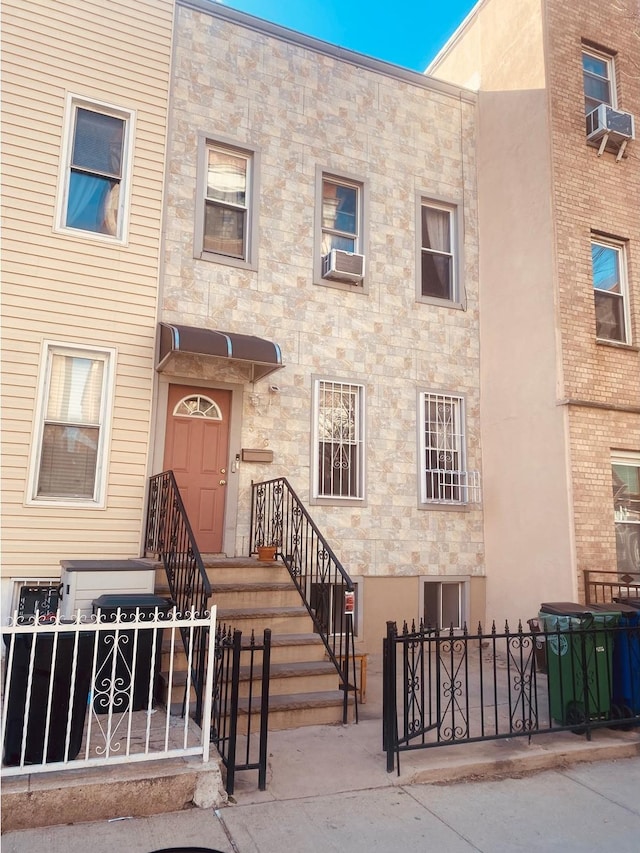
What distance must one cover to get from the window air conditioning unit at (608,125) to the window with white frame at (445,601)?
23.9 feet

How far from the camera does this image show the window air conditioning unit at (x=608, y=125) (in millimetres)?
10211

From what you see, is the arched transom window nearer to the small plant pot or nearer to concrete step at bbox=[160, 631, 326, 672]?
the small plant pot

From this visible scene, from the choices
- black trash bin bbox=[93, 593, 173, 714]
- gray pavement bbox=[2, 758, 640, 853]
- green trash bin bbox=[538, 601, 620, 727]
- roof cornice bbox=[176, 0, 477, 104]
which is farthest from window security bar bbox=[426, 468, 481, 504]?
roof cornice bbox=[176, 0, 477, 104]

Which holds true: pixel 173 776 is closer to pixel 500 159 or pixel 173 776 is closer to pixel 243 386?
pixel 243 386

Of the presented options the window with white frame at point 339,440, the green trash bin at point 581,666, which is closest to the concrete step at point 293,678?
the green trash bin at point 581,666

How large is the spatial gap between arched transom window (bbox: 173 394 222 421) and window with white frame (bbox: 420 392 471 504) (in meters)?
3.22

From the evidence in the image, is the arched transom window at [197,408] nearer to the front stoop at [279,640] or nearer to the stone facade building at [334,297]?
the stone facade building at [334,297]

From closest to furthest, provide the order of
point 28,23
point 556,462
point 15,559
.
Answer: point 15,559 < point 28,23 < point 556,462

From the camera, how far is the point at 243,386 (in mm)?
8836

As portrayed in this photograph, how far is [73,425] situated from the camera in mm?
7902

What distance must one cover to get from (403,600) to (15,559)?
5.15 metres

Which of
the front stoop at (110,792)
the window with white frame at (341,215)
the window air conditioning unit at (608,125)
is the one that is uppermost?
the window air conditioning unit at (608,125)

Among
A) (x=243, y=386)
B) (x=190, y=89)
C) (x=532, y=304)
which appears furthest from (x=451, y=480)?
(x=190, y=89)

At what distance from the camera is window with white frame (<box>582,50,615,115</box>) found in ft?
35.2
